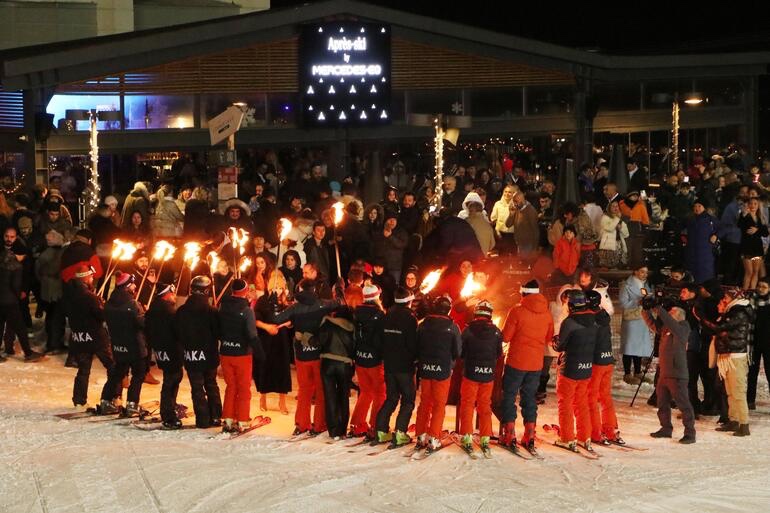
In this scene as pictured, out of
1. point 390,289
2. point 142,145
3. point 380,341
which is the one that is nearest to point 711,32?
point 142,145

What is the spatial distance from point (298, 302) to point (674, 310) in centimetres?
396

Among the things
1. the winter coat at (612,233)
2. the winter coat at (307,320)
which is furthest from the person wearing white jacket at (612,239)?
the winter coat at (307,320)

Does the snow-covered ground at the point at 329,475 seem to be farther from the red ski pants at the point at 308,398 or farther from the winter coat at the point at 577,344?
the winter coat at the point at 577,344

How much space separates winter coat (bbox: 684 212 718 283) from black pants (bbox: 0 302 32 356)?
976cm

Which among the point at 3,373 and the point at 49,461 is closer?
the point at 49,461

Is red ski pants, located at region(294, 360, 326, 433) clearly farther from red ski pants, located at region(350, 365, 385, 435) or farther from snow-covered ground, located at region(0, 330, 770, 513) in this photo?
red ski pants, located at region(350, 365, 385, 435)

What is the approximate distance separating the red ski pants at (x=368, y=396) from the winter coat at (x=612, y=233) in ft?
26.0

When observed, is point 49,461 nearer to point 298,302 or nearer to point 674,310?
point 298,302

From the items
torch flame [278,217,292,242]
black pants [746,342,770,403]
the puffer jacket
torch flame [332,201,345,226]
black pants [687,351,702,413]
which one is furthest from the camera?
torch flame [332,201,345,226]

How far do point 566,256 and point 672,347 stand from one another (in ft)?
12.2

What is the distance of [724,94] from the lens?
29969mm

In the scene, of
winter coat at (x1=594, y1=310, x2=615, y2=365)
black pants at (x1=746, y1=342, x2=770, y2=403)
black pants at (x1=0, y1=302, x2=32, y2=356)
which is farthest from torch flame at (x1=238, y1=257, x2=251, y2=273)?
black pants at (x1=746, y1=342, x2=770, y2=403)

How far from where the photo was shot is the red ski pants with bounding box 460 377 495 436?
44.2ft

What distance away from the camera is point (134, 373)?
1503 centimetres
